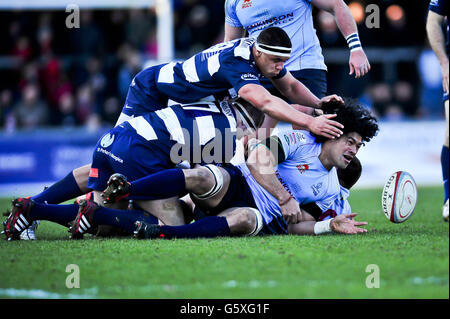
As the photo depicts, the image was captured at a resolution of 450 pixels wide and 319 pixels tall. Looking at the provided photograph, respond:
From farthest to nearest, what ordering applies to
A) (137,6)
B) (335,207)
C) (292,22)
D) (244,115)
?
(137,6)
(292,22)
(244,115)
(335,207)

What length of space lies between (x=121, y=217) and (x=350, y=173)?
242 centimetres

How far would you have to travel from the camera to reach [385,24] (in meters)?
15.9

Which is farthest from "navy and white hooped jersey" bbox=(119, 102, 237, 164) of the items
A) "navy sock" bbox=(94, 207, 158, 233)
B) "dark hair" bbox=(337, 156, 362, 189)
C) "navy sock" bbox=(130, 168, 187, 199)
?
"dark hair" bbox=(337, 156, 362, 189)

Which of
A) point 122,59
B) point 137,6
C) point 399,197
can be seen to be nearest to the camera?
point 399,197

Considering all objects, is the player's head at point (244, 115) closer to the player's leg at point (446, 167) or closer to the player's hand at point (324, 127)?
the player's hand at point (324, 127)

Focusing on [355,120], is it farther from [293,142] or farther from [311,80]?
[311,80]

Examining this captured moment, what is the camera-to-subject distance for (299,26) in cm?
721

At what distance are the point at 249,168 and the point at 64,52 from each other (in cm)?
1066

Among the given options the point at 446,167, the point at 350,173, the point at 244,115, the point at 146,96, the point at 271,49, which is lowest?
the point at 350,173

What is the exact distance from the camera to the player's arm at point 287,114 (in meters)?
5.72

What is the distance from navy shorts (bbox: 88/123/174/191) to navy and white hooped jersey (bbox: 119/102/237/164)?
0.16 feet

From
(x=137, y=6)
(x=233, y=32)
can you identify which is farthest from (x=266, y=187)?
(x=137, y=6)

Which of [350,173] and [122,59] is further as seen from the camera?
[122,59]
